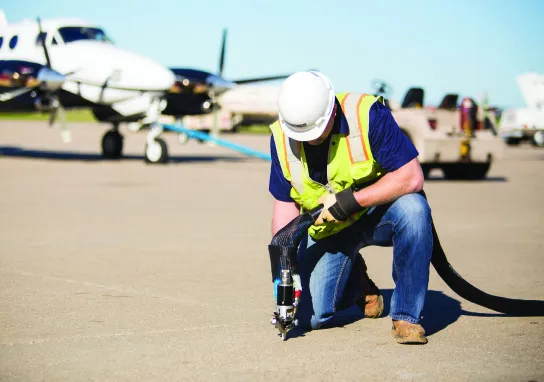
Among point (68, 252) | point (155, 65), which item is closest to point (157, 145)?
point (155, 65)

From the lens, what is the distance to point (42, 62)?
71.1ft

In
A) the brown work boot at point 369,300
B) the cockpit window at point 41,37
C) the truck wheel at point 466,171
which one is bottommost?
the truck wheel at point 466,171

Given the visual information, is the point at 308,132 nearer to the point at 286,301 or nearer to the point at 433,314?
the point at 286,301

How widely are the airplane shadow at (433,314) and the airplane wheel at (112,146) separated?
1851cm

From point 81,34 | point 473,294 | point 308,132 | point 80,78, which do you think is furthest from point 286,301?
point 81,34

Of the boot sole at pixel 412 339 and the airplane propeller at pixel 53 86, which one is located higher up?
the boot sole at pixel 412 339

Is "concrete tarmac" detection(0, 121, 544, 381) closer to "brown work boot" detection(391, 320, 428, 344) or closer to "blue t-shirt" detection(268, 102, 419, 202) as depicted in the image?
"brown work boot" detection(391, 320, 428, 344)

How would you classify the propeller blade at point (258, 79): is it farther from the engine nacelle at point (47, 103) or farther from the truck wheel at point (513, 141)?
the truck wheel at point (513, 141)

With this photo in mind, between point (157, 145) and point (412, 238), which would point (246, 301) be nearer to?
point (412, 238)

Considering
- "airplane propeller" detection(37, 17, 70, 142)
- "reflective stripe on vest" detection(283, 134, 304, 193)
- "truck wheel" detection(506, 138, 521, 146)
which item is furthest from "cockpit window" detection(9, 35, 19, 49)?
"truck wheel" detection(506, 138, 521, 146)

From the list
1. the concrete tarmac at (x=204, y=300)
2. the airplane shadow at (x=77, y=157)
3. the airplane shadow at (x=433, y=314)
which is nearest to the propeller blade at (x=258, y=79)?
the airplane shadow at (x=77, y=157)

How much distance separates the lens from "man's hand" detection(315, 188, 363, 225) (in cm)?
459

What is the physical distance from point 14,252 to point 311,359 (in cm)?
453

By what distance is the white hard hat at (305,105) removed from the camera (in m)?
4.48
